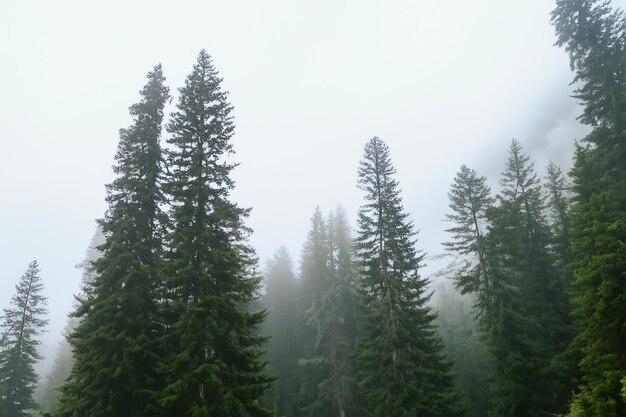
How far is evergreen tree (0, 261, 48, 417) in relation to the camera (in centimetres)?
3309

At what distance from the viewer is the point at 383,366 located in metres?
24.1

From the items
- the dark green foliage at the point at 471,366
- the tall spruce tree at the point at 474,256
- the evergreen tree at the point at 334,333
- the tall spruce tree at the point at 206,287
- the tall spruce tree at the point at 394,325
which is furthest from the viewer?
the evergreen tree at the point at 334,333

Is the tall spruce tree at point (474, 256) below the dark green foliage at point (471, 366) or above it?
above

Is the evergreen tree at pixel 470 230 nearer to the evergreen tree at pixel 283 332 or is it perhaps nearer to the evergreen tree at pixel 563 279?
the evergreen tree at pixel 563 279

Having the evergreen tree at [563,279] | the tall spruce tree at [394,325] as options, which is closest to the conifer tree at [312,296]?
the tall spruce tree at [394,325]

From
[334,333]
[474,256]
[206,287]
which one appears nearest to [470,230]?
[474,256]

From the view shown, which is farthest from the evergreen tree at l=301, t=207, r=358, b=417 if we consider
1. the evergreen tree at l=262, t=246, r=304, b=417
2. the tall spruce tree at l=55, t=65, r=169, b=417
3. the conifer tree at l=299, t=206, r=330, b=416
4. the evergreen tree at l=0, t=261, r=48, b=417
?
the evergreen tree at l=0, t=261, r=48, b=417

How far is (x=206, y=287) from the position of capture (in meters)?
16.2

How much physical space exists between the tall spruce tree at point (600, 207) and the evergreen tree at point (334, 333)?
1851cm

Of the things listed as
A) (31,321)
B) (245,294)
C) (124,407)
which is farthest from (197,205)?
(31,321)

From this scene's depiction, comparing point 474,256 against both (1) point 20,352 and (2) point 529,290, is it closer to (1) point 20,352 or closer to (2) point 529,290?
(2) point 529,290

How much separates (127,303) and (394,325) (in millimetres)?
15329

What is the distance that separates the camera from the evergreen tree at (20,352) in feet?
109

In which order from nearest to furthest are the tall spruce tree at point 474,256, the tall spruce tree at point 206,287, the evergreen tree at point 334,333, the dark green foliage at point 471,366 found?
1. the tall spruce tree at point 206,287
2. the tall spruce tree at point 474,256
3. the dark green foliage at point 471,366
4. the evergreen tree at point 334,333
